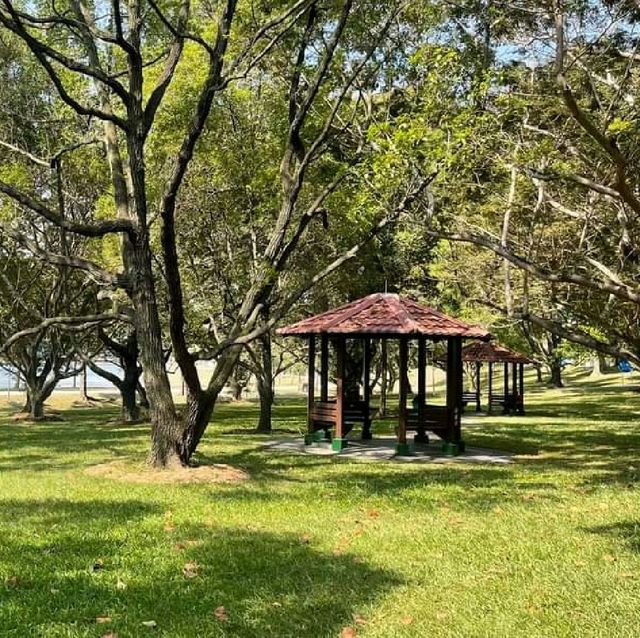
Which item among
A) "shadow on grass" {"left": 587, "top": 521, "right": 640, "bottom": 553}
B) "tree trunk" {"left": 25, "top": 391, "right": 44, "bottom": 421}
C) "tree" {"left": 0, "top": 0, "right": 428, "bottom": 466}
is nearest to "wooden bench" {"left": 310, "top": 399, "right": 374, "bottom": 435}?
"tree" {"left": 0, "top": 0, "right": 428, "bottom": 466}

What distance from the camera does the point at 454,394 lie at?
16.1m

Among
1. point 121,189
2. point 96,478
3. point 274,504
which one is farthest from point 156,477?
point 121,189

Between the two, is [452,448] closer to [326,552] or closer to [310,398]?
[310,398]

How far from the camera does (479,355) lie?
1193 inches

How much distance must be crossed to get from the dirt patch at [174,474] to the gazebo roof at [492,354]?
A: 19210 millimetres

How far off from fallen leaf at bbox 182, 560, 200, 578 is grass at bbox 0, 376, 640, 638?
0.03 metres

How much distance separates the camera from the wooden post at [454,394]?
15.8 meters

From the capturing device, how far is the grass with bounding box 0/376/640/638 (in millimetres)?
4965

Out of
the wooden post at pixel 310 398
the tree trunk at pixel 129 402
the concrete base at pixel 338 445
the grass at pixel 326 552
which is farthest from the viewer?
the tree trunk at pixel 129 402

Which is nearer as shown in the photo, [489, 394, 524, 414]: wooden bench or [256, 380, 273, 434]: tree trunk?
[256, 380, 273, 434]: tree trunk

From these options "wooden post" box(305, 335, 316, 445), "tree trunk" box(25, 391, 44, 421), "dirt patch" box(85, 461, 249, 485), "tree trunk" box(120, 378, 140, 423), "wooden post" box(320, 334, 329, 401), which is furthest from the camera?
"tree trunk" box(25, 391, 44, 421)

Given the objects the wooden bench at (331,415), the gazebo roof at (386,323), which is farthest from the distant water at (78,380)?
the gazebo roof at (386,323)

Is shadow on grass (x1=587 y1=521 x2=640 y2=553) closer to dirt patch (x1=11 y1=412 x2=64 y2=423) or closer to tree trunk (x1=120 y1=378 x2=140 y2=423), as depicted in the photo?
tree trunk (x1=120 y1=378 x2=140 y2=423)

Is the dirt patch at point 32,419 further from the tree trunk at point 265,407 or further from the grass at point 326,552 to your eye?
the grass at point 326,552
